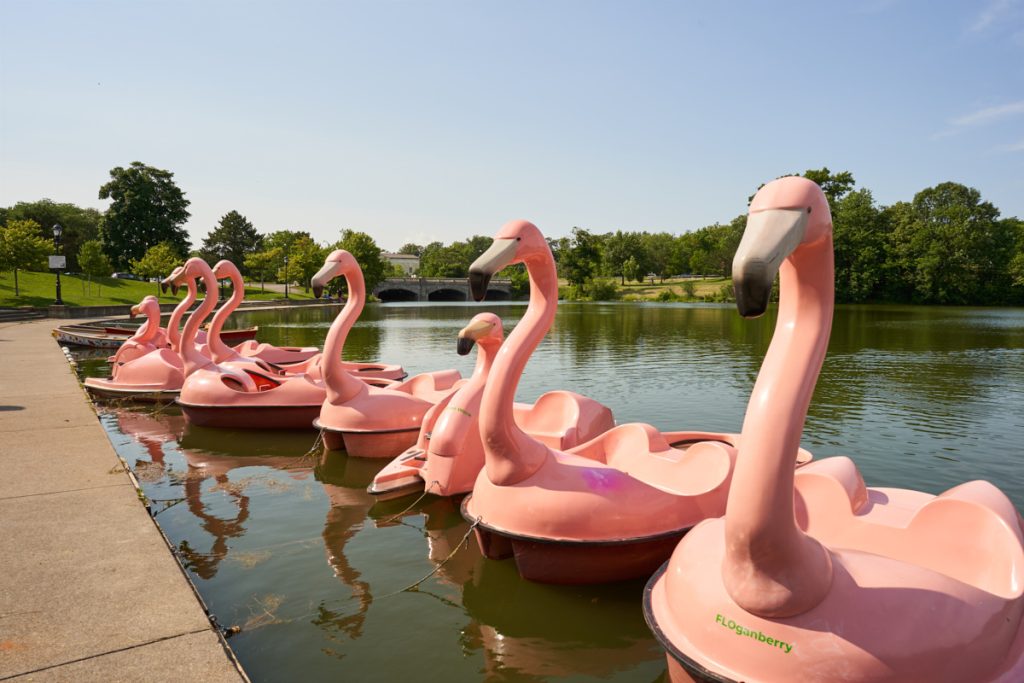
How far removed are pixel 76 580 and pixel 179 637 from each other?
3.60 feet

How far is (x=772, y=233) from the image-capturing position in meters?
2.62

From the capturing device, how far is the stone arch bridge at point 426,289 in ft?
294

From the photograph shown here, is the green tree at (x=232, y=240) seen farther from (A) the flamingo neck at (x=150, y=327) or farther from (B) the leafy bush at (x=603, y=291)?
(A) the flamingo neck at (x=150, y=327)

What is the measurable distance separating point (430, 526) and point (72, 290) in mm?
48542

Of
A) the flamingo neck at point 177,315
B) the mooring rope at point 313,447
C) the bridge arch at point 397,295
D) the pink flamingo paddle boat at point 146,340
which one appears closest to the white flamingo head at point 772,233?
the mooring rope at point 313,447

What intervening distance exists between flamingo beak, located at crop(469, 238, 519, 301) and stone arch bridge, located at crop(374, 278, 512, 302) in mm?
81654

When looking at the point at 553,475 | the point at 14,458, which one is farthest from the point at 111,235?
the point at 553,475

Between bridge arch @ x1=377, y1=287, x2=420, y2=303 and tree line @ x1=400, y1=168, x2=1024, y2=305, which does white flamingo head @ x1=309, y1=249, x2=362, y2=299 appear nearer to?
tree line @ x1=400, y1=168, x2=1024, y2=305

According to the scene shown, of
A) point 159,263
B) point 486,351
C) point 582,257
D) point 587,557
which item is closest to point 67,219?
point 159,263

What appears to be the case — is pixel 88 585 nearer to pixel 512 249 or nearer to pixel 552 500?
pixel 552 500

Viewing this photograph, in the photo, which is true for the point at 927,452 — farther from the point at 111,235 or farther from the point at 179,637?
the point at 111,235

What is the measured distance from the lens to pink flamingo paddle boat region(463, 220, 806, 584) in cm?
477

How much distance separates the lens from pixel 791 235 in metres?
2.63

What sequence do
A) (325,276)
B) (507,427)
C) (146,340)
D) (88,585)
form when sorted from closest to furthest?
(88,585) < (507,427) < (325,276) < (146,340)
